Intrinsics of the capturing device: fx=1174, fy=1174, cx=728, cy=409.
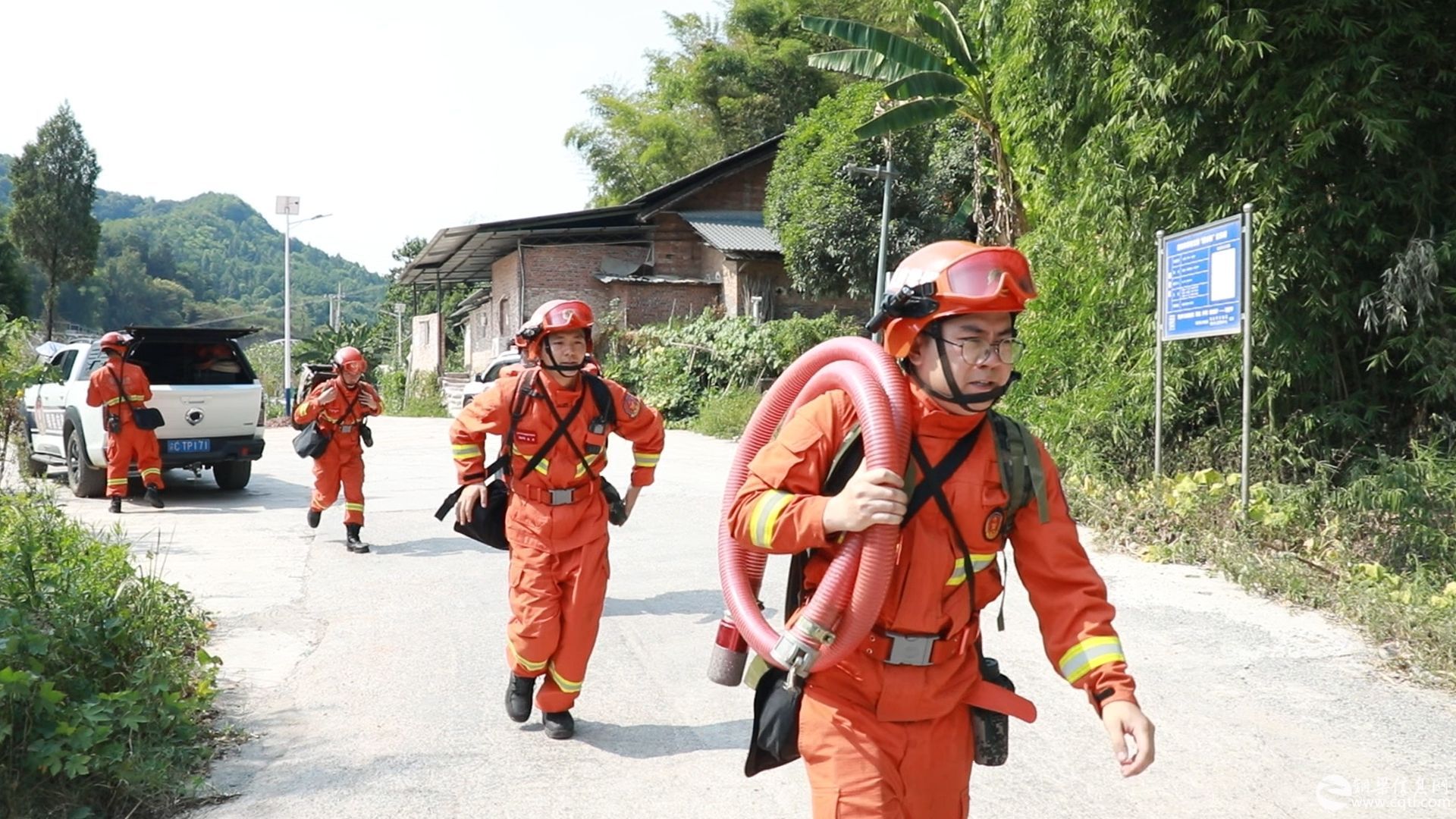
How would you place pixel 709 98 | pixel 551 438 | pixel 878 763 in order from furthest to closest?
1. pixel 709 98
2. pixel 551 438
3. pixel 878 763

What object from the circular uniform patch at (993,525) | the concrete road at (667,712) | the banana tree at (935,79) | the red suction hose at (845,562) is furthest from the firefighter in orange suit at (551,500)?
the banana tree at (935,79)

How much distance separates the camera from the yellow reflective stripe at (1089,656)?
2656 millimetres

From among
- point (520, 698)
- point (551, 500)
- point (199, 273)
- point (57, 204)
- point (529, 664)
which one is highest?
point (199, 273)

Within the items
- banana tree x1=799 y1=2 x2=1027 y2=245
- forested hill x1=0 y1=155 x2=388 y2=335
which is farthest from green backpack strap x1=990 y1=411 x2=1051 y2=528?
forested hill x1=0 y1=155 x2=388 y2=335

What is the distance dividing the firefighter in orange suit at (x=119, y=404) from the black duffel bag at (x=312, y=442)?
312cm

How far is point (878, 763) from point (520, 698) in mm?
2880

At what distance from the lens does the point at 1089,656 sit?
2.67 metres

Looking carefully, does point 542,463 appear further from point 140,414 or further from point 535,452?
point 140,414

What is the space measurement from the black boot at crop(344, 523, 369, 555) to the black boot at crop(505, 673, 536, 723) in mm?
5062

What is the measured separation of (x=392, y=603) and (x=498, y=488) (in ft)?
9.21

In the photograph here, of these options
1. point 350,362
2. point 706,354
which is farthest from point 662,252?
point 350,362

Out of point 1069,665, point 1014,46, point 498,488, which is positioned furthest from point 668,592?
point 1014,46

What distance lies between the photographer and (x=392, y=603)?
7.86 m

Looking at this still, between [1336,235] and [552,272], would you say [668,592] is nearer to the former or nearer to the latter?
[1336,235]
